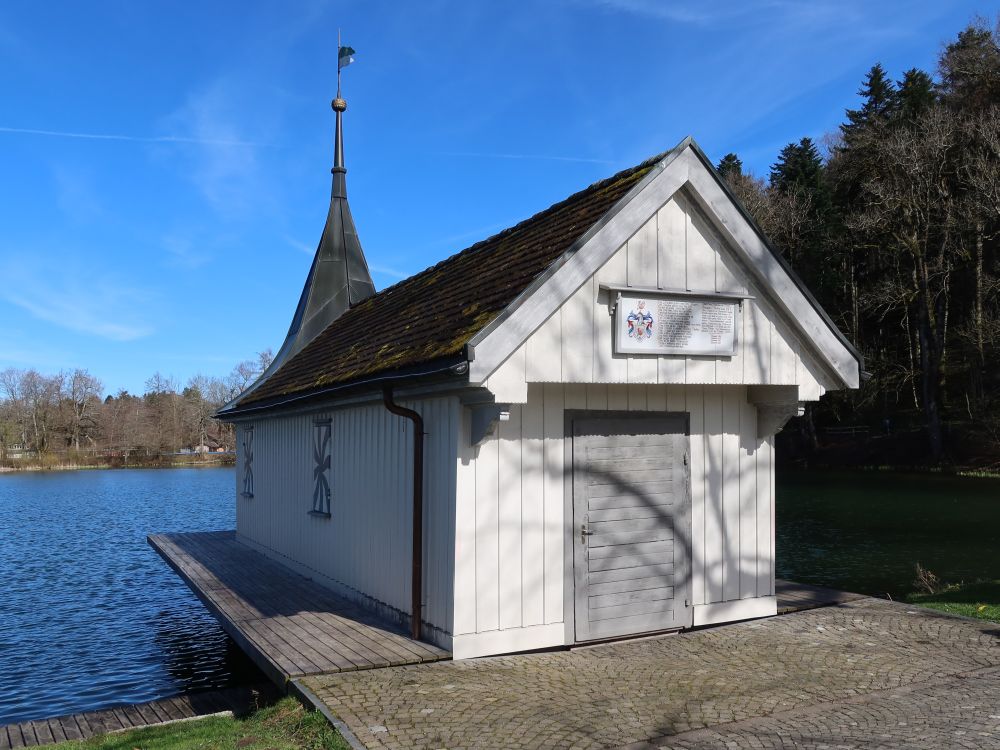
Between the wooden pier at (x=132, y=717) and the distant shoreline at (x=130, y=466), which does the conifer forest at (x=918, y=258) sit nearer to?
the wooden pier at (x=132, y=717)

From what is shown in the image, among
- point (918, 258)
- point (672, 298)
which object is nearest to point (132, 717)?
point (672, 298)

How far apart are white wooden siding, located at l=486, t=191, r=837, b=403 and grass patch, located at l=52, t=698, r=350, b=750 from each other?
2.87m

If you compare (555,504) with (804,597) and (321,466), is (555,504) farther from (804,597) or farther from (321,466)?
(321,466)

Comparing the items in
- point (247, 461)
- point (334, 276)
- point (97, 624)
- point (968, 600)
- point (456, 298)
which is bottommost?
point (97, 624)

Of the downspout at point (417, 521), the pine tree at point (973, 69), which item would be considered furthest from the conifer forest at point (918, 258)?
the downspout at point (417, 521)

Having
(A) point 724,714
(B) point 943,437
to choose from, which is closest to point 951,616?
(A) point 724,714

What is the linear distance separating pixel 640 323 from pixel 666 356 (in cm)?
44

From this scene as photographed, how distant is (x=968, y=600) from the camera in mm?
9711

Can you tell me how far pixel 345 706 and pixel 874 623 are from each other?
18.4ft

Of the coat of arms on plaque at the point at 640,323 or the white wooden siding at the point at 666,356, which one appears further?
the coat of arms on plaque at the point at 640,323

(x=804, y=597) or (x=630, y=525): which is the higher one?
(x=630, y=525)

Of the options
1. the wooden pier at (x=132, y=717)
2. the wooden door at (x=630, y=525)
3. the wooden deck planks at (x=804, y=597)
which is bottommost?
the wooden pier at (x=132, y=717)

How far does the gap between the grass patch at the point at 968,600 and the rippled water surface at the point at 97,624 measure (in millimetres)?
8304

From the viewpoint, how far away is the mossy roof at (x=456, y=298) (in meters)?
7.38
